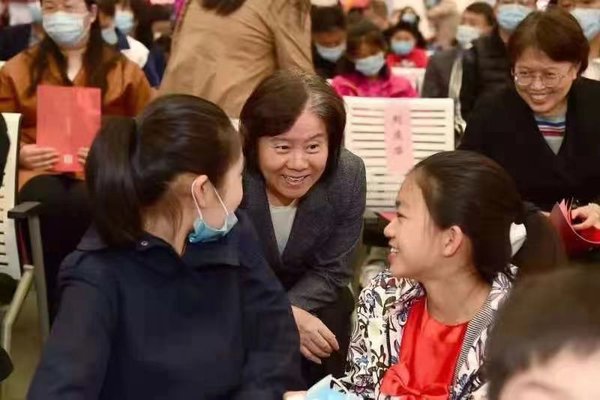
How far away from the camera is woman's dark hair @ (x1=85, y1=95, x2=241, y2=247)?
145 cm

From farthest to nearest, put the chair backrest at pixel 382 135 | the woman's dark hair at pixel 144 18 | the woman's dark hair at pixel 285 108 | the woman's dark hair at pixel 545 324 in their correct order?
the woman's dark hair at pixel 144 18 → the chair backrest at pixel 382 135 → the woman's dark hair at pixel 285 108 → the woman's dark hair at pixel 545 324

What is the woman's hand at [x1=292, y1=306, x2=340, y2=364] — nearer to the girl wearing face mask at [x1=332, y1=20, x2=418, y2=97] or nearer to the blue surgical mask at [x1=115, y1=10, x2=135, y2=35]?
the girl wearing face mask at [x1=332, y1=20, x2=418, y2=97]

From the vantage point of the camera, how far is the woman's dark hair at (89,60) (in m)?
2.93

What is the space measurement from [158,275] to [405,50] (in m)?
4.61

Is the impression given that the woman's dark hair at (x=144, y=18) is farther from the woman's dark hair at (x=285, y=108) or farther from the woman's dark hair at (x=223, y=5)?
the woman's dark hair at (x=285, y=108)

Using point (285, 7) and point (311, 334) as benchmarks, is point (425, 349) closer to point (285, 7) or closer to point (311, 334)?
point (311, 334)

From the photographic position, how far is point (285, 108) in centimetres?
199

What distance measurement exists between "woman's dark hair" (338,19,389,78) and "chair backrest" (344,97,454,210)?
106 cm

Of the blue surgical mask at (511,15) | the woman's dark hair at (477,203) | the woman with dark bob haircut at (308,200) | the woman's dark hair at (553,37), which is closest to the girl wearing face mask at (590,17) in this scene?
the blue surgical mask at (511,15)

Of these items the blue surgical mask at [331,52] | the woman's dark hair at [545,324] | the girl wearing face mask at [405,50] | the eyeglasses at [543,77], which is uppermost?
the woman's dark hair at [545,324]

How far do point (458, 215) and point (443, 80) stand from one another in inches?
109

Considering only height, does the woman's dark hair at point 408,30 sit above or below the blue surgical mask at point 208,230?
below

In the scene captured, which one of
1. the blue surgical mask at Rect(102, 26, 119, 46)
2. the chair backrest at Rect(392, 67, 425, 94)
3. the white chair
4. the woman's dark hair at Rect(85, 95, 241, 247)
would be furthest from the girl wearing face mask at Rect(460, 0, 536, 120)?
the woman's dark hair at Rect(85, 95, 241, 247)

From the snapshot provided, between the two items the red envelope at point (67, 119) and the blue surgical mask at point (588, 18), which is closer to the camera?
the red envelope at point (67, 119)
